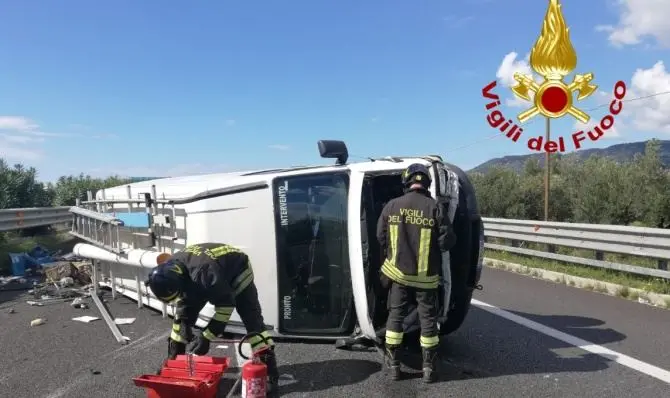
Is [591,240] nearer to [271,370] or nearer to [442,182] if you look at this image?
[442,182]

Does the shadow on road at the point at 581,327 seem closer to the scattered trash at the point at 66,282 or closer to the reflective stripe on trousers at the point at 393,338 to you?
the reflective stripe on trousers at the point at 393,338

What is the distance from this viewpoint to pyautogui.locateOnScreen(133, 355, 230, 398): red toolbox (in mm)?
3688

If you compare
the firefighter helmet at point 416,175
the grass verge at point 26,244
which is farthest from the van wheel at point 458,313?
the grass verge at point 26,244

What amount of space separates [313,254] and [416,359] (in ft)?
4.55

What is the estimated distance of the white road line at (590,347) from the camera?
4504 mm

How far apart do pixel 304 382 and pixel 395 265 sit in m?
1.22

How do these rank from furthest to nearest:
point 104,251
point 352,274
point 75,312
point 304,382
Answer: point 104,251, point 75,312, point 352,274, point 304,382

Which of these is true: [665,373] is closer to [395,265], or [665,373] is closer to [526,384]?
[526,384]

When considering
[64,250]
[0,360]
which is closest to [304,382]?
[0,360]

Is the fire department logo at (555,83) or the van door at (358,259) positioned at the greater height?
the fire department logo at (555,83)

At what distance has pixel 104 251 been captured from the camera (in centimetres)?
733

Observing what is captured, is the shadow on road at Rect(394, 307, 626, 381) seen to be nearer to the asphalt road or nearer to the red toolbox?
the asphalt road

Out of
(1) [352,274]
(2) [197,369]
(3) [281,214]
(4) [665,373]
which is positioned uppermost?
(3) [281,214]

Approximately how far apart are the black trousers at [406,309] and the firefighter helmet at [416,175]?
0.88 metres
